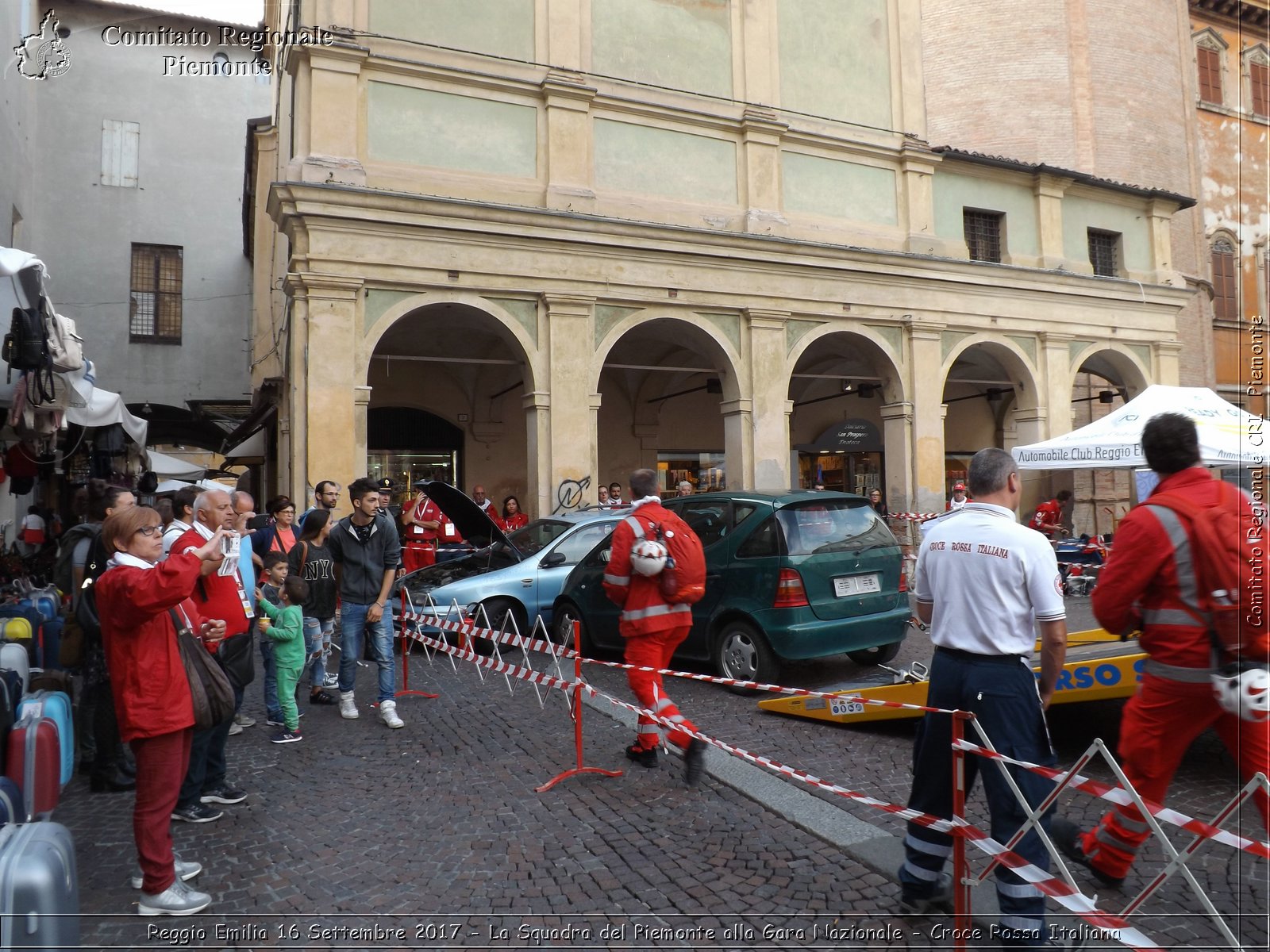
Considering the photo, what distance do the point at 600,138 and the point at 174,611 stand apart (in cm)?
1384

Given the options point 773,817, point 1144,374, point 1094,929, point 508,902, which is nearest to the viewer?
point 1094,929

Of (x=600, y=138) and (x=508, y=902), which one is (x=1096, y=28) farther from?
(x=508, y=902)

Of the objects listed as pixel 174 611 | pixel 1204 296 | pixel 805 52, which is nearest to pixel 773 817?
pixel 174 611

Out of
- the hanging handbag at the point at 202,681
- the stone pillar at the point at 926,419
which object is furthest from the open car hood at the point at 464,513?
the stone pillar at the point at 926,419

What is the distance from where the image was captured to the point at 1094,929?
3.34 meters

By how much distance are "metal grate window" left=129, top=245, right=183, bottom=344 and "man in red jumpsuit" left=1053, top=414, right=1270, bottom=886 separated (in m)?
29.1

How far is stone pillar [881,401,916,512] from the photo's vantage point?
18.2 m

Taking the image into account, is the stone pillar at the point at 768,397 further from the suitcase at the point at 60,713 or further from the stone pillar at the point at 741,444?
the suitcase at the point at 60,713

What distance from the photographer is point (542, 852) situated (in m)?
4.26

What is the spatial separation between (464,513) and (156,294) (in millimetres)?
22354

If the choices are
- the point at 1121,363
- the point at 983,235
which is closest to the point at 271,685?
the point at 983,235

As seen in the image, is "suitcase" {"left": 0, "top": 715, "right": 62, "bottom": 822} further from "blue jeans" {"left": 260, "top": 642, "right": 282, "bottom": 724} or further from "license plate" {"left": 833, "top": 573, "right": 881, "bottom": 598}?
"license plate" {"left": 833, "top": 573, "right": 881, "bottom": 598}

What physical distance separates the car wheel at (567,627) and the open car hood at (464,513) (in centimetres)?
93

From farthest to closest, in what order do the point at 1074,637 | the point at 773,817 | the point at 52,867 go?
the point at 1074,637
the point at 773,817
the point at 52,867
